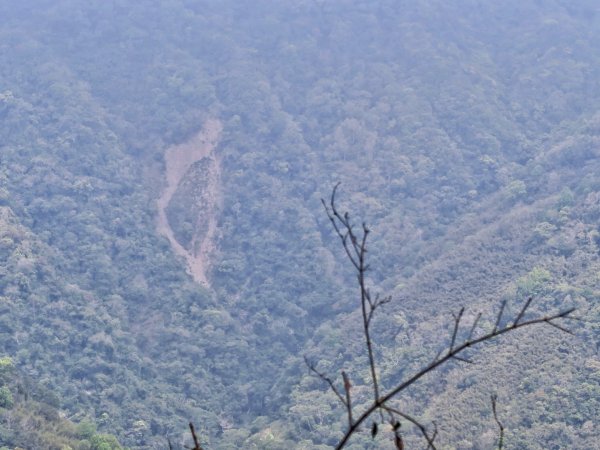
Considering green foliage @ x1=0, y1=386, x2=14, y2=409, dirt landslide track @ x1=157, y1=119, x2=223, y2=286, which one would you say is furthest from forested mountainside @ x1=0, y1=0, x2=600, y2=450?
dirt landslide track @ x1=157, y1=119, x2=223, y2=286

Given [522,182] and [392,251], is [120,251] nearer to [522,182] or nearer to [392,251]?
[392,251]

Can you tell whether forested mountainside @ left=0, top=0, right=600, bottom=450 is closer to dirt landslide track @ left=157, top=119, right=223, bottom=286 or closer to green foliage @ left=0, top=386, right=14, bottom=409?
green foliage @ left=0, top=386, right=14, bottom=409

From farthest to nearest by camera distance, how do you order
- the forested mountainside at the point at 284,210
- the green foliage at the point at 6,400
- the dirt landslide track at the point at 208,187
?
the dirt landslide track at the point at 208,187
the forested mountainside at the point at 284,210
the green foliage at the point at 6,400

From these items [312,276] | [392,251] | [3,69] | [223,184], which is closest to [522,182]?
[392,251]

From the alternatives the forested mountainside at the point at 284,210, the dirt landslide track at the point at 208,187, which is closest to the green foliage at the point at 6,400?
the forested mountainside at the point at 284,210

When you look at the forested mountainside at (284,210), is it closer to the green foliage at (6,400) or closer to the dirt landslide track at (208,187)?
the green foliage at (6,400)

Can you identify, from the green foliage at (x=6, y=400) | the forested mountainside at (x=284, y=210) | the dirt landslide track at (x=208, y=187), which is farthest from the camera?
the dirt landslide track at (x=208, y=187)

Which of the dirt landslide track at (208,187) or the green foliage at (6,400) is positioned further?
the dirt landslide track at (208,187)
